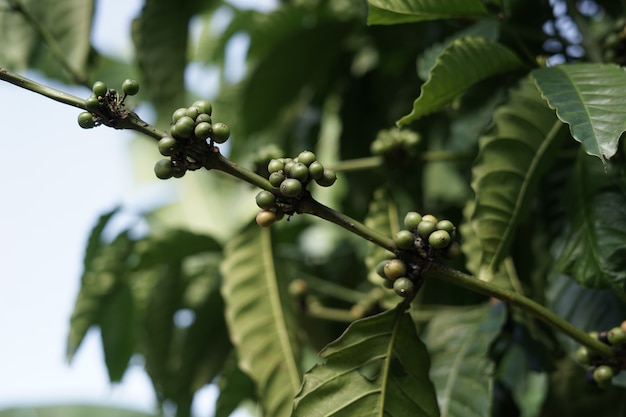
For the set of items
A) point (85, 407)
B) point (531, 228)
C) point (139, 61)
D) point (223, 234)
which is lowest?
point (85, 407)

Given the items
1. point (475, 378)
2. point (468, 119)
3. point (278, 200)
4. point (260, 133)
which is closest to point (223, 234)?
point (260, 133)

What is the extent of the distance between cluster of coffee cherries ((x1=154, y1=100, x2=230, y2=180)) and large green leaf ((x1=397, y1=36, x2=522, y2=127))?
30cm

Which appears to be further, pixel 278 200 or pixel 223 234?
pixel 223 234

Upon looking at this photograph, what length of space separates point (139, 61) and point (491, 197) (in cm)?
95

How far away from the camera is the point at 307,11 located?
2.11m

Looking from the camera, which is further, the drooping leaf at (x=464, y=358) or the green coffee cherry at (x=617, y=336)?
the drooping leaf at (x=464, y=358)

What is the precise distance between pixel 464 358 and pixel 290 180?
60 centimetres

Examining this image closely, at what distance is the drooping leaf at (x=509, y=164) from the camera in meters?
1.12

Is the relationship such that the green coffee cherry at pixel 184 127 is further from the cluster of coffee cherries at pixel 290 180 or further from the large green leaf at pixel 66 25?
the large green leaf at pixel 66 25

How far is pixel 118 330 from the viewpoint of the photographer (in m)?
1.71

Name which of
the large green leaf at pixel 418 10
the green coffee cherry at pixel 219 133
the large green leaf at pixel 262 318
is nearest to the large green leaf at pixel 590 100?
the large green leaf at pixel 418 10

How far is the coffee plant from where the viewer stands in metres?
0.95

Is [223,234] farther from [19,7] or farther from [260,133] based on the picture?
[19,7]

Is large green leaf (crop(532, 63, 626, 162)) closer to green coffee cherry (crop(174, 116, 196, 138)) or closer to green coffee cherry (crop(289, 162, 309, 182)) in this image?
green coffee cherry (crop(289, 162, 309, 182))
